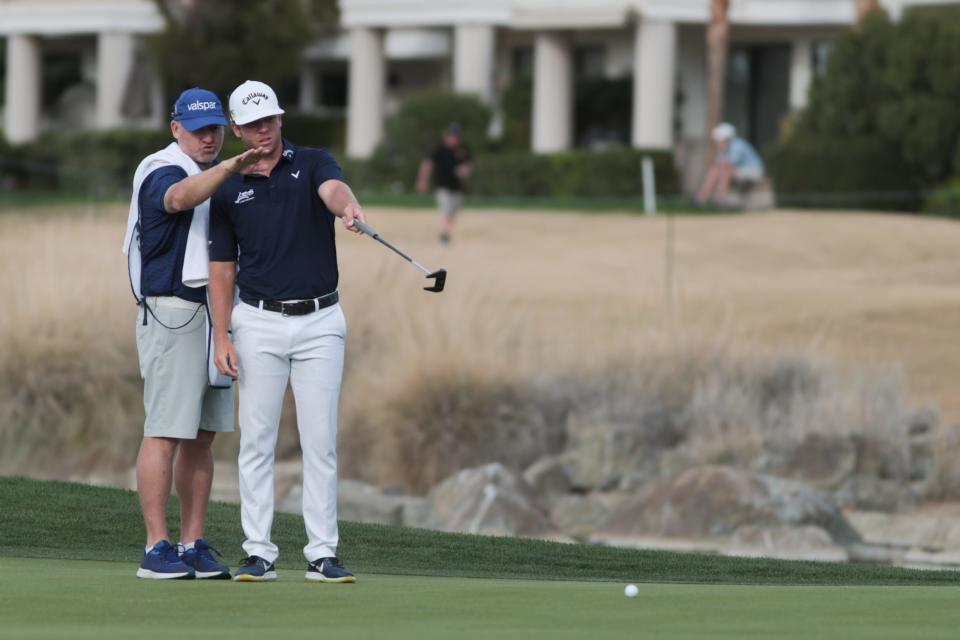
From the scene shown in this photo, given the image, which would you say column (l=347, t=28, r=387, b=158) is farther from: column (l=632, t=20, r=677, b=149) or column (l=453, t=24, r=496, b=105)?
column (l=632, t=20, r=677, b=149)

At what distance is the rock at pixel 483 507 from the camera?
15.8 meters

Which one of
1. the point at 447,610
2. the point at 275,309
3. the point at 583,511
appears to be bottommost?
the point at 583,511

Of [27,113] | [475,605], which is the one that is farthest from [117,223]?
[27,113]

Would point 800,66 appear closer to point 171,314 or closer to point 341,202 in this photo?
point 171,314

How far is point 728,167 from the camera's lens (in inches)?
1383

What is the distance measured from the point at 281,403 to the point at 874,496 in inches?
424

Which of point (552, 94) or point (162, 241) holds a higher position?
point (552, 94)

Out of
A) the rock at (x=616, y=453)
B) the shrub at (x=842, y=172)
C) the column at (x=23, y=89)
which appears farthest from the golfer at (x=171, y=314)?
the column at (x=23, y=89)

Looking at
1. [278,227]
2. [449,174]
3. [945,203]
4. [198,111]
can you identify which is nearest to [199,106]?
[198,111]

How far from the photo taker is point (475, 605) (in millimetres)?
7402

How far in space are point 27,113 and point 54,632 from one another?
50.3 meters

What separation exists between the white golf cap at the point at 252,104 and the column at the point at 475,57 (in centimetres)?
3830

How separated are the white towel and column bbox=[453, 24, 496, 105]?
38011mm

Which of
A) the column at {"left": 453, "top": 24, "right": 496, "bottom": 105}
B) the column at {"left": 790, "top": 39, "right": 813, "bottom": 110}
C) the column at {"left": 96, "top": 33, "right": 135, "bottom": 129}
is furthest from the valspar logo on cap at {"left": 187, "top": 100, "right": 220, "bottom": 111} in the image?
the column at {"left": 96, "top": 33, "right": 135, "bottom": 129}
